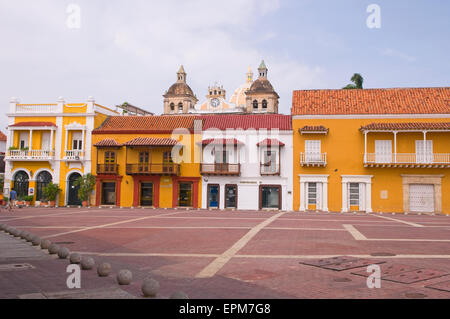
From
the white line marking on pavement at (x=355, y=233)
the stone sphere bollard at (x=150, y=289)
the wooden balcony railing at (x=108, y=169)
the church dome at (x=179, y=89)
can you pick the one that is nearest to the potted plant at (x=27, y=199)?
the wooden balcony railing at (x=108, y=169)

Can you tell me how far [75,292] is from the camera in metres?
7.51

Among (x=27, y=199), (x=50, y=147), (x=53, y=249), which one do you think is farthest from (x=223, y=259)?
(x=50, y=147)

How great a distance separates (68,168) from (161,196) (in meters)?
9.00

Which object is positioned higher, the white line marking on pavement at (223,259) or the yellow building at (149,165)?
the yellow building at (149,165)

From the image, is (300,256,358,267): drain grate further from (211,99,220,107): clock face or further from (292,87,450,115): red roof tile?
(211,99,220,107): clock face

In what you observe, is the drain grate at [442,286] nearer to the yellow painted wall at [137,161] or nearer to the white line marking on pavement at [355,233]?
the white line marking on pavement at [355,233]

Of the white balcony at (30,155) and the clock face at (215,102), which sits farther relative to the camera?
the clock face at (215,102)

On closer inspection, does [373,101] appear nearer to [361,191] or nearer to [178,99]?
[361,191]

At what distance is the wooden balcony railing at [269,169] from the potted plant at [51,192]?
18011 mm

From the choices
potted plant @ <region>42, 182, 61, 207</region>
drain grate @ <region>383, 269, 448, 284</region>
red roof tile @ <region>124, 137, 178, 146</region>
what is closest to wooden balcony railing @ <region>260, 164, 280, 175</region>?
red roof tile @ <region>124, 137, 178, 146</region>

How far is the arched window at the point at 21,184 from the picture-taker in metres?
38.3

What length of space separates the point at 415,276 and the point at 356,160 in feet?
83.9
